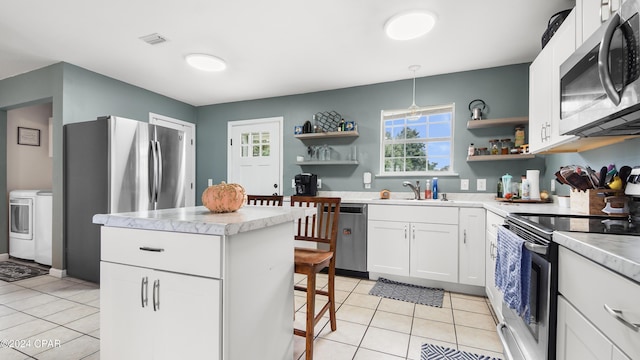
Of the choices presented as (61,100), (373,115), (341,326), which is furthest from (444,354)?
(61,100)

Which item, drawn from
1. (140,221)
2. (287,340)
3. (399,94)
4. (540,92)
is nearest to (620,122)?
(540,92)

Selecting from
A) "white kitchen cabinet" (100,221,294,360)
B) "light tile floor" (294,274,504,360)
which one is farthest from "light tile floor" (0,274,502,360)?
"white kitchen cabinet" (100,221,294,360)

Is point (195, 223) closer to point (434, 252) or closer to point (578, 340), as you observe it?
point (578, 340)

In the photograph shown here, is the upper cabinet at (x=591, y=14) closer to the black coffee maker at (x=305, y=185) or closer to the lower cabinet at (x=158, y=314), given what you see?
the lower cabinet at (x=158, y=314)

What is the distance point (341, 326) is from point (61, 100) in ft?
12.8

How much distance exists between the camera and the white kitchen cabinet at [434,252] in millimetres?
2875

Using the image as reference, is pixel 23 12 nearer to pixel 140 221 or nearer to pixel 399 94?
pixel 140 221

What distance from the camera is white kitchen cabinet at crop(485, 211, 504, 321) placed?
84.7 inches

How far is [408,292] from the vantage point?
9.50 feet

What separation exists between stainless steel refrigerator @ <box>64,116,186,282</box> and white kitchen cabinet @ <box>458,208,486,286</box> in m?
3.45

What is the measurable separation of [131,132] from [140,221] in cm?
246

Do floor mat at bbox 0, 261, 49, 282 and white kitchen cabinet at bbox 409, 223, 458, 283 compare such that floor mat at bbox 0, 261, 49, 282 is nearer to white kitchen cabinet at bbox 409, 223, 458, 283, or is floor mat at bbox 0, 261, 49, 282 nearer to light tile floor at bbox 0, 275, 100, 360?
light tile floor at bbox 0, 275, 100, 360

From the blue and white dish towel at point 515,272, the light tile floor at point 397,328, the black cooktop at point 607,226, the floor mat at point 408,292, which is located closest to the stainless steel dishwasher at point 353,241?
the floor mat at point 408,292

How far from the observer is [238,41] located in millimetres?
2793
